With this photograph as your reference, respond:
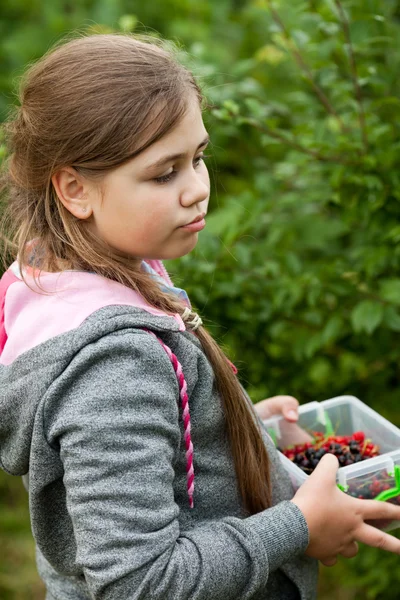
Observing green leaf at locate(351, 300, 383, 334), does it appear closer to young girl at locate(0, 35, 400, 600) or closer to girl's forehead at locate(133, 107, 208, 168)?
young girl at locate(0, 35, 400, 600)

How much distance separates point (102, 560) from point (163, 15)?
4011 millimetres

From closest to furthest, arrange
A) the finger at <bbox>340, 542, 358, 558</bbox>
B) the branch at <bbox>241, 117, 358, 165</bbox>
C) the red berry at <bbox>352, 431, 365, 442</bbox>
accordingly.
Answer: the finger at <bbox>340, 542, 358, 558</bbox> < the red berry at <bbox>352, 431, 365, 442</bbox> < the branch at <bbox>241, 117, 358, 165</bbox>

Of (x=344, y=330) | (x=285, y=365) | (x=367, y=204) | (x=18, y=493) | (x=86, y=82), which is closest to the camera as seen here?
(x=86, y=82)

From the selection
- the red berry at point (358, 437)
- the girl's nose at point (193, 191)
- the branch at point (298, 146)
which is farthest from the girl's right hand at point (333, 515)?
the branch at point (298, 146)

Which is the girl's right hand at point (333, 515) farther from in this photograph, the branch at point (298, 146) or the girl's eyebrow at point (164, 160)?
the branch at point (298, 146)

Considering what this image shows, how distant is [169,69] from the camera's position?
142 cm

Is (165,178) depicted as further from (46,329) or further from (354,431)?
(354,431)

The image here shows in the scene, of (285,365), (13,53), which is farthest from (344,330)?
(13,53)

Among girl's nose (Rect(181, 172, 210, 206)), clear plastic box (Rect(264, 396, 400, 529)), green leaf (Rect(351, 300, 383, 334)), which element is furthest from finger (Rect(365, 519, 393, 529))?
girl's nose (Rect(181, 172, 210, 206))

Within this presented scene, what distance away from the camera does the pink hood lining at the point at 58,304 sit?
53.1 inches

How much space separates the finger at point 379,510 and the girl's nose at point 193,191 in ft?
2.20

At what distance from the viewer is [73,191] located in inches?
55.3

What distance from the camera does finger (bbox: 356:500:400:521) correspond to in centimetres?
157

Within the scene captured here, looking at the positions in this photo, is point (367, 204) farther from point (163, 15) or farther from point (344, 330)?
point (163, 15)
